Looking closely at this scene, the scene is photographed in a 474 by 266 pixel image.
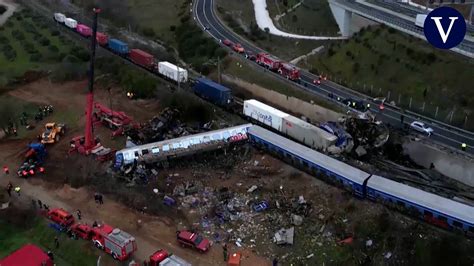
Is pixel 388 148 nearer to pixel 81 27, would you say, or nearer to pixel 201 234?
pixel 201 234

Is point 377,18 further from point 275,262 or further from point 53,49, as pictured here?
point 53,49

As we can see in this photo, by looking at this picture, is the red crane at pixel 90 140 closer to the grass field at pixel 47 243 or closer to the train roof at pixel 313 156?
the grass field at pixel 47 243

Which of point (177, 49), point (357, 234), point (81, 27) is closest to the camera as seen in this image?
point (357, 234)

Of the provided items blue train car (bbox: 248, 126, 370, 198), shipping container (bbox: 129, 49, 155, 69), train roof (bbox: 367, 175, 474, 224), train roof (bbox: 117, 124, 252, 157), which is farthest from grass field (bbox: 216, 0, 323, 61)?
train roof (bbox: 367, 175, 474, 224)

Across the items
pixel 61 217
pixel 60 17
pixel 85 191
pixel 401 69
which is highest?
pixel 401 69

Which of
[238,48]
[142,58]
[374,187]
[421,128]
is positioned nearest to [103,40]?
[142,58]

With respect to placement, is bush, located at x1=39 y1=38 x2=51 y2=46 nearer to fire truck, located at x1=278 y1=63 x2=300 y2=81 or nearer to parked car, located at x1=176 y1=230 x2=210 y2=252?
fire truck, located at x1=278 y1=63 x2=300 y2=81

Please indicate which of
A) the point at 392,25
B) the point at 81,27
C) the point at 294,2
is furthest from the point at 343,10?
the point at 81,27
